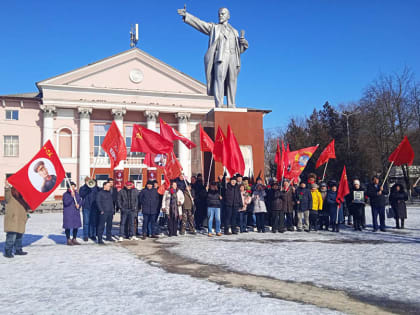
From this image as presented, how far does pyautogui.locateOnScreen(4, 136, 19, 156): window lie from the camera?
35.0 meters

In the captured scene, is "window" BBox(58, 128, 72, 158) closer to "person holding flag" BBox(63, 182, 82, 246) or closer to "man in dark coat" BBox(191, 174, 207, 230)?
"man in dark coat" BBox(191, 174, 207, 230)

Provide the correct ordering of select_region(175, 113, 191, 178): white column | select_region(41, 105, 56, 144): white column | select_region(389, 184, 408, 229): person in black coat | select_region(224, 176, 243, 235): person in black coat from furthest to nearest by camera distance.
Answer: select_region(175, 113, 191, 178): white column, select_region(41, 105, 56, 144): white column, select_region(389, 184, 408, 229): person in black coat, select_region(224, 176, 243, 235): person in black coat

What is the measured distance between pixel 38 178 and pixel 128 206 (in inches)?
102

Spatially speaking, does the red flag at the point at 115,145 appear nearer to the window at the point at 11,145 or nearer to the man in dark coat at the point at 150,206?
the man in dark coat at the point at 150,206

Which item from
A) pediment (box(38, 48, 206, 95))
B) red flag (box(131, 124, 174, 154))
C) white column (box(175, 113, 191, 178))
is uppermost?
pediment (box(38, 48, 206, 95))

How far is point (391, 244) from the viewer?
8.47 meters

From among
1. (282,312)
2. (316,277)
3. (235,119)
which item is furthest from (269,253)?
(235,119)

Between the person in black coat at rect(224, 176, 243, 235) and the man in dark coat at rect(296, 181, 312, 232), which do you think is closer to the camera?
the person in black coat at rect(224, 176, 243, 235)

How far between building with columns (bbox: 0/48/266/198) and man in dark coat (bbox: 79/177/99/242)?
24097 millimetres

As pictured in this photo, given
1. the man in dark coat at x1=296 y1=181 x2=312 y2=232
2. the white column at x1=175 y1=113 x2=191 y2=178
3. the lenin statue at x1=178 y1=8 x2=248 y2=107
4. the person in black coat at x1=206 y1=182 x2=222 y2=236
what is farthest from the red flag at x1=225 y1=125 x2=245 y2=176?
the white column at x1=175 y1=113 x2=191 y2=178

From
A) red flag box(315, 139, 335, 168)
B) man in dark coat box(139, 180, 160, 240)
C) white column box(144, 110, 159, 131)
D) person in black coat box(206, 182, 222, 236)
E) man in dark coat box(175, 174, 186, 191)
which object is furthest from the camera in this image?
white column box(144, 110, 159, 131)

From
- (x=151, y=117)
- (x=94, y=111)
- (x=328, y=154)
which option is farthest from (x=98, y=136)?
(x=328, y=154)

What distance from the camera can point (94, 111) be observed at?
36469 mm

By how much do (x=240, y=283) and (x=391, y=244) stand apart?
491 cm
